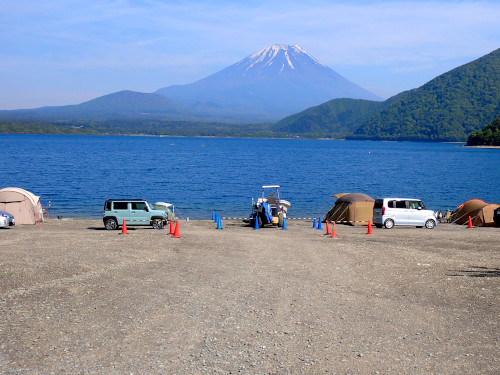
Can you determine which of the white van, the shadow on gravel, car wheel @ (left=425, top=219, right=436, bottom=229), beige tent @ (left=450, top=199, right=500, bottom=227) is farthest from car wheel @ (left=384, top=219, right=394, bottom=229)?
the shadow on gravel

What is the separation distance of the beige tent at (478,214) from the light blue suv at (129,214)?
18504 millimetres

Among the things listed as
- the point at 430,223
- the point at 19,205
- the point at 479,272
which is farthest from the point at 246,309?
the point at 19,205

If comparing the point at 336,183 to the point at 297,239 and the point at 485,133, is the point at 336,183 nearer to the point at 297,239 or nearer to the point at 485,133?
the point at 297,239

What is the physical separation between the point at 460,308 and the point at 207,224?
73.1 ft

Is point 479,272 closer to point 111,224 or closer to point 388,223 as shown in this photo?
point 388,223

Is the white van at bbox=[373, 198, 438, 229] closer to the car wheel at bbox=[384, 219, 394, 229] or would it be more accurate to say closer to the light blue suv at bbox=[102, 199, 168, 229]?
the car wheel at bbox=[384, 219, 394, 229]

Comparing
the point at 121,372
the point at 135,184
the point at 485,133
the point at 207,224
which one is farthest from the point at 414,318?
the point at 485,133

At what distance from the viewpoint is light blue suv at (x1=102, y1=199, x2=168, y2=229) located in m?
27.9

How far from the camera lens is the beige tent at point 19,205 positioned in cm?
3222

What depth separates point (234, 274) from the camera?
16.3 m

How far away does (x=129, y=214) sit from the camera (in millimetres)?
27969

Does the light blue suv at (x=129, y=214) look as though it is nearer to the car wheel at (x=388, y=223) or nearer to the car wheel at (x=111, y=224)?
the car wheel at (x=111, y=224)

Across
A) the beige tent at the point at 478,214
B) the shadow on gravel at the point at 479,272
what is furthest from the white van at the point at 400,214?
the shadow on gravel at the point at 479,272

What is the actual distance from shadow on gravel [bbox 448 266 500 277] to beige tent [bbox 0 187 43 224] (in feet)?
79.0
